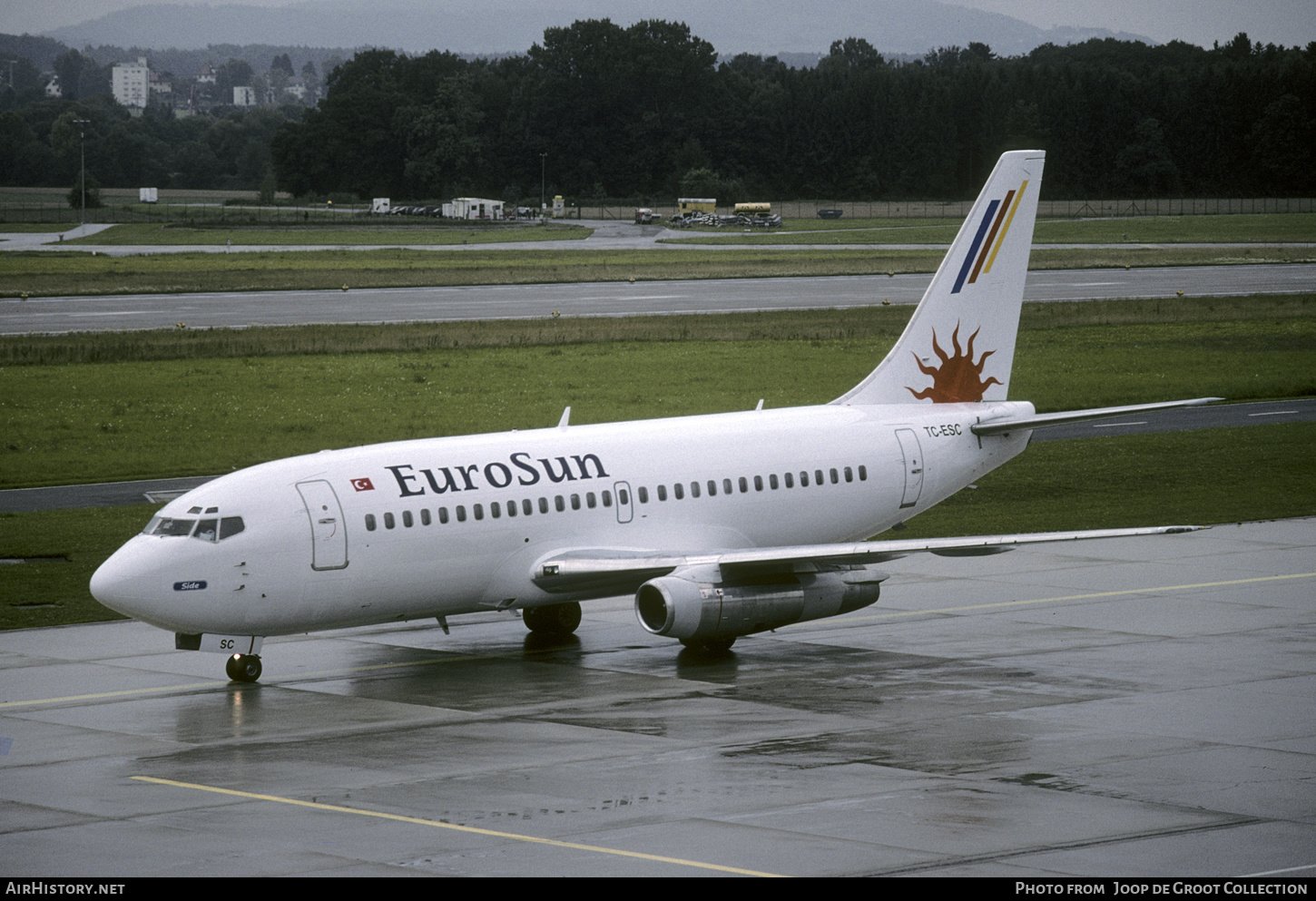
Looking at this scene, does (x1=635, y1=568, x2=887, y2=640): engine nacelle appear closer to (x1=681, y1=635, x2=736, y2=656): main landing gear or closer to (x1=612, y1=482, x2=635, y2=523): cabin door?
(x1=681, y1=635, x2=736, y2=656): main landing gear

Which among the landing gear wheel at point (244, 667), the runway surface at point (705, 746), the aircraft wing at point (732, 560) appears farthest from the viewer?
the landing gear wheel at point (244, 667)

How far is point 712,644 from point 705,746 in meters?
7.02

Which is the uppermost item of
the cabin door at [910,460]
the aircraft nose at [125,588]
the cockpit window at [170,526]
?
the cabin door at [910,460]

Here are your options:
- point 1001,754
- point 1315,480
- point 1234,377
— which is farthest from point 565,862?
point 1234,377

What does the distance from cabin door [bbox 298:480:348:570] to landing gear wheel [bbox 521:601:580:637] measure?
572 cm

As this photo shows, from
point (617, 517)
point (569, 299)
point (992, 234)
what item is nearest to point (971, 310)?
point (992, 234)

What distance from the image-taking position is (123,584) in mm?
28984

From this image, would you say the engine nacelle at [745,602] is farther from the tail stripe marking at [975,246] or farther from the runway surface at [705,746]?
the tail stripe marking at [975,246]

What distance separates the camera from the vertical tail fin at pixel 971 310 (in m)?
38.6

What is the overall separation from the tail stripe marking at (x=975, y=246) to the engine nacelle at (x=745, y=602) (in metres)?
8.96

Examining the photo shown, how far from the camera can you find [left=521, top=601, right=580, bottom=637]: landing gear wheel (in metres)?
34.8

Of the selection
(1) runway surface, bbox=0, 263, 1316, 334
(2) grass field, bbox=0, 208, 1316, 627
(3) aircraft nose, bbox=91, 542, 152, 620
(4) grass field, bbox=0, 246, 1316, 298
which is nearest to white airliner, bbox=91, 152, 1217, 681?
(3) aircraft nose, bbox=91, 542, 152, 620

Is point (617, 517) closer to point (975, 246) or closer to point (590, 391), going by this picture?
point (975, 246)

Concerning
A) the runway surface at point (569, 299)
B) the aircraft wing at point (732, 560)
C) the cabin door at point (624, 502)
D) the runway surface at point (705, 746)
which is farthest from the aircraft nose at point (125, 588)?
the runway surface at point (569, 299)
